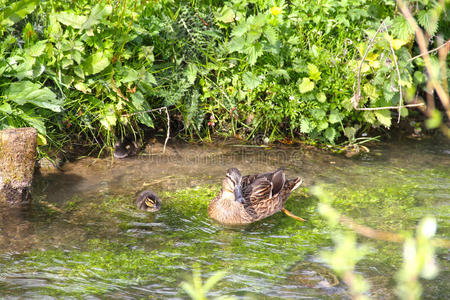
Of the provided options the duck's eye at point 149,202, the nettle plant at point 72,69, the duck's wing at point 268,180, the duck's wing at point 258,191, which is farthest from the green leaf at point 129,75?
the duck's wing at point 258,191

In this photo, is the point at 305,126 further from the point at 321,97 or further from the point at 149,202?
the point at 149,202

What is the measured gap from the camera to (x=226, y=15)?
22.5 ft

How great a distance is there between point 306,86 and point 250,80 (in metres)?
0.70

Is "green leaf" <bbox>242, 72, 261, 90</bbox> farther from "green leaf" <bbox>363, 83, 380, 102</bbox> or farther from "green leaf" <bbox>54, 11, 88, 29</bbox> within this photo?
"green leaf" <bbox>54, 11, 88, 29</bbox>

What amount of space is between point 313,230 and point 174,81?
9.33 ft

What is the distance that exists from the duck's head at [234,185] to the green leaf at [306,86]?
1720mm

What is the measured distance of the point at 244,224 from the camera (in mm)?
5375

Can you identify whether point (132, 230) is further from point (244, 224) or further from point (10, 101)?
point (10, 101)

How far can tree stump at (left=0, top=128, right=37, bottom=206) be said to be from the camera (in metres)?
5.23

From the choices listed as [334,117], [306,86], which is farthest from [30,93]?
[334,117]

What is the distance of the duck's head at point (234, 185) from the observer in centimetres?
541

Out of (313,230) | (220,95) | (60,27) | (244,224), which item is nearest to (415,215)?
(313,230)

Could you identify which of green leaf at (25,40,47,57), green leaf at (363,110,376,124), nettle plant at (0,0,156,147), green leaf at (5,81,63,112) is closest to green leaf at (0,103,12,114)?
nettle plant at (0,0,156,147)

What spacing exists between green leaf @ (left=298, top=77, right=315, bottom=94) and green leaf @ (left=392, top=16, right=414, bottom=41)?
1.20m
